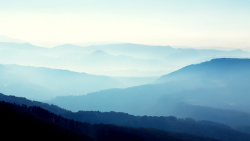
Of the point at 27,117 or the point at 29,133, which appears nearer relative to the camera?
the point at 29,133

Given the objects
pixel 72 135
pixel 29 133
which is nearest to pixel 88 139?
pixel 72 135

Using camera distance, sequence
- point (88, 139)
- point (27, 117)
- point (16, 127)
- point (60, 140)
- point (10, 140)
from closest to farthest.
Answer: point (10, 140) < point (16, 127) < point (60, 140) < point (27, 117) < point (88, 139)

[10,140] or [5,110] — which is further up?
[5,110]

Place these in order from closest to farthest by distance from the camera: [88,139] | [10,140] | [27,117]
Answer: [10,140] → [27,117] → [88,139]

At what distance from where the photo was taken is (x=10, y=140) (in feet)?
429

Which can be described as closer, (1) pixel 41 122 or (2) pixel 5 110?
(2) pixel 5 110

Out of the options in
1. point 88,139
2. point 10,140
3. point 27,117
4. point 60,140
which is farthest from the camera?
point 88,139

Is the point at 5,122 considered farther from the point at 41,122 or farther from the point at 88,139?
the point at 88,139

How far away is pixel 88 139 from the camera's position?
19400cm

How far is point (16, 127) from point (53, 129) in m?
27.7

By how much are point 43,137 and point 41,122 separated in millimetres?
28438

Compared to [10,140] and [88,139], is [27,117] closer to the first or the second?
[88,139]

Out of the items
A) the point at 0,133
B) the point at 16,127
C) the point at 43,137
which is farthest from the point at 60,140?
the point at 0,133

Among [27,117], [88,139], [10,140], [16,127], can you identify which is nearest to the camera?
[10,140]
